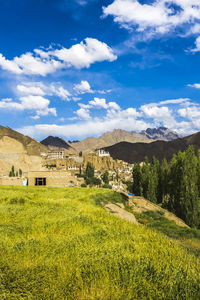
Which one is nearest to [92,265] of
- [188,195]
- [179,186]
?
[188,195]

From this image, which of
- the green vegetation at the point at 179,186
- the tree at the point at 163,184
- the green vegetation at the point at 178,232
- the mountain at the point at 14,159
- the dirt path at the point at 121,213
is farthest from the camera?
the mountain at the point at 14,159

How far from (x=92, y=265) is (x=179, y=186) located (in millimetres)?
29924

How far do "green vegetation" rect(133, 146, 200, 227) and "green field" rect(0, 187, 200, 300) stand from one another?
80.8 feet

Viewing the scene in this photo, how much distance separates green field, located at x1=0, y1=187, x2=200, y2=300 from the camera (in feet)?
9.21

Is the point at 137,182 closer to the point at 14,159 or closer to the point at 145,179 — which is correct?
the point at 145,179

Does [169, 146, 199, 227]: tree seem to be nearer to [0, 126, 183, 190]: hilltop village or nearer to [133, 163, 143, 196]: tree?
[133, 163, 143, 196]: tree

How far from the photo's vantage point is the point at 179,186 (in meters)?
30.4

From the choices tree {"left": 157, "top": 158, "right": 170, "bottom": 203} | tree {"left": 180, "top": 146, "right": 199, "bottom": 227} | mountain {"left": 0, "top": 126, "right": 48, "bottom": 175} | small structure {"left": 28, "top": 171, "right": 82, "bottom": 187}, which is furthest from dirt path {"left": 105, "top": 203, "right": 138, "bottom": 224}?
mountain {"left": 0, "top": 126, "right": 48, "bottom": 175}

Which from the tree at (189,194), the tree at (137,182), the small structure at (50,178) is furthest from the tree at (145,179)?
the small structure at (50,178)

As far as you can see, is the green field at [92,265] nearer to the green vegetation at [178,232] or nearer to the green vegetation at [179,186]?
the green vegetation at [178,232]

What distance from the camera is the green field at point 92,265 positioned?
2.81 m

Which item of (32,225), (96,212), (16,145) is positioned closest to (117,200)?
(96,212)

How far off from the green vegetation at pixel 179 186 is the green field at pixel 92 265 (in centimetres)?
2462

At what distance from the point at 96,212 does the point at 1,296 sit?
5.23m
